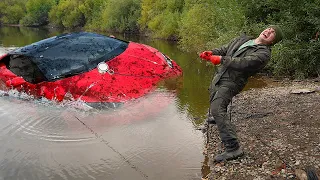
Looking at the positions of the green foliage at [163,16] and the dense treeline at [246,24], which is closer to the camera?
the dense treeline at [246,24]

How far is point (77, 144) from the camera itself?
6086 millimetres

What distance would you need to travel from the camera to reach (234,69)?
463 cm

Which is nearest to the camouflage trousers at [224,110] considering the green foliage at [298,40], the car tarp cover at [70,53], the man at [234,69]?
the man at [234,69]

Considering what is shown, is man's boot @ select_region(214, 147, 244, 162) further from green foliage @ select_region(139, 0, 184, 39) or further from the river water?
green foliage @ select_region(139, 0, 184, 39)

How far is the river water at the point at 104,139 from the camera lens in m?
5.11

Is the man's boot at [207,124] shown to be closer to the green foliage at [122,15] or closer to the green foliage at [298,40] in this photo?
the green foliage at [298,40]

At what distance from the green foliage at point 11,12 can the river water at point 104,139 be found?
3420 inches

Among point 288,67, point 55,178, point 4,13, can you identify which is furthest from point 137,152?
point 4,13

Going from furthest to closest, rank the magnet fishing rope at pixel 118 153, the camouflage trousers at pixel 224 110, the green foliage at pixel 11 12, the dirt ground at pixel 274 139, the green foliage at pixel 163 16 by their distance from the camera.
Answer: the green foliage at pixel 11 12 → the green foliage at pixel 163 16 → the magnet fishing rope at pixel 118 153 → the camouflage trousers at pixel 224 110 → the dirt ground at pixel 274 139

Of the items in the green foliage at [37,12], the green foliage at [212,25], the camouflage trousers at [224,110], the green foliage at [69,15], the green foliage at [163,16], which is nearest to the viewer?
the camouflage trousers at [224,110]

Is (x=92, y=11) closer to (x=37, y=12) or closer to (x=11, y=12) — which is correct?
(x=37, y=12)

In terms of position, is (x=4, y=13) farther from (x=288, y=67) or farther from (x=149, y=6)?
(x=288, y=67)

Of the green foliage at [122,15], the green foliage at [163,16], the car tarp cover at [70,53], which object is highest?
the car tarp cover at [70,53]

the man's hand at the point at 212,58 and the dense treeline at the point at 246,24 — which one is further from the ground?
the man's hand at the point at 212,58
